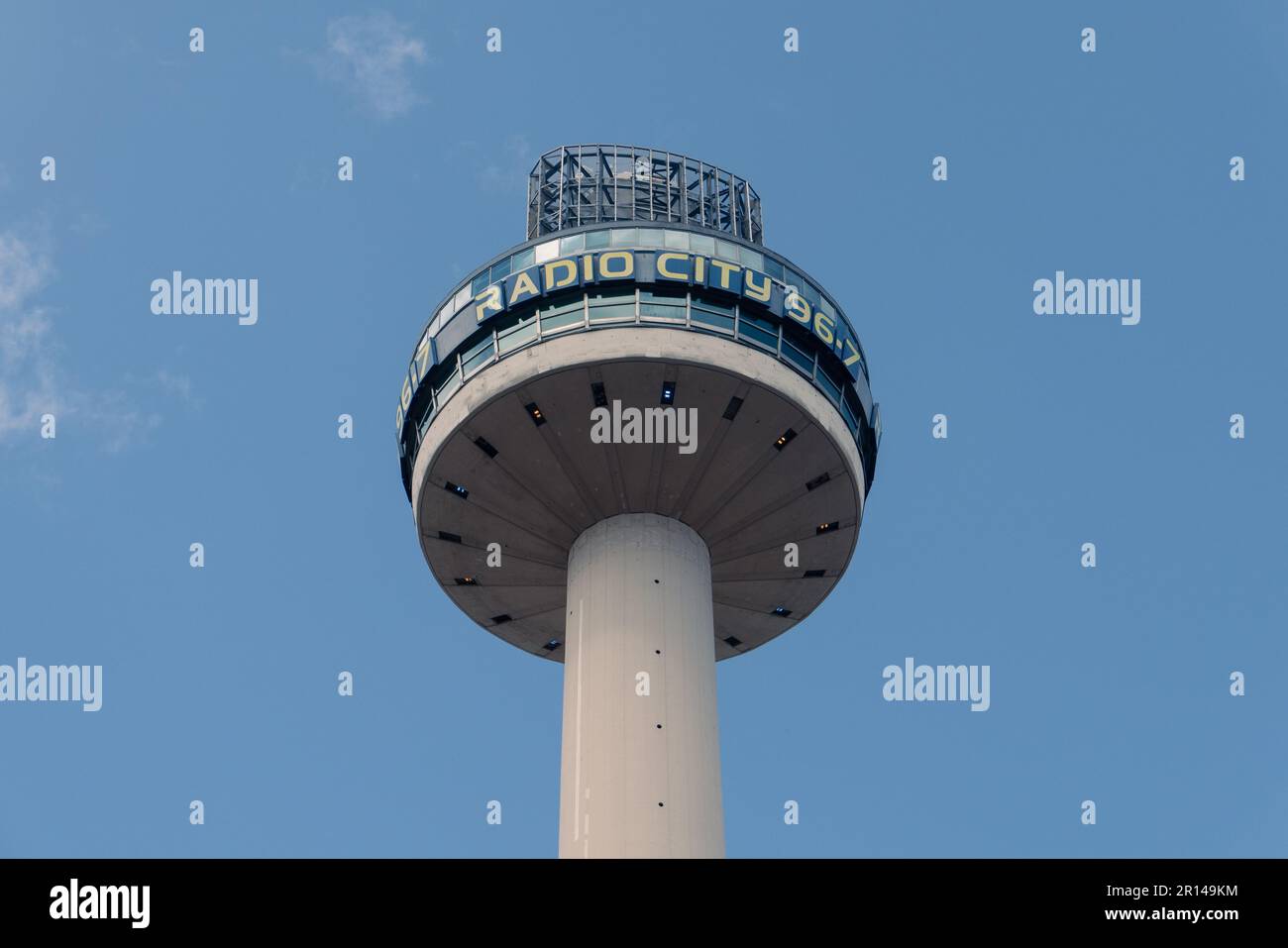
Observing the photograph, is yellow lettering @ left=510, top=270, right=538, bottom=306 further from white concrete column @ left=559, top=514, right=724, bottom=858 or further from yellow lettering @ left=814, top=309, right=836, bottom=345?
yellow lettering @ left=814, top=309, right=836, bottom=345

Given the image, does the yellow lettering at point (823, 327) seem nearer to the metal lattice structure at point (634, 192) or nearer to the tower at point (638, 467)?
the tower at point (638, 467)

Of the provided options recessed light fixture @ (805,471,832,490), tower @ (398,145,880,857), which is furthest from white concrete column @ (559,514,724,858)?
recessed light fixture @ (805,471,832,490)

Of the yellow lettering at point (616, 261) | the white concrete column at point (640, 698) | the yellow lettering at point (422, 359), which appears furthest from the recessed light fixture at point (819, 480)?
the yellow lettering at point (422, 359)

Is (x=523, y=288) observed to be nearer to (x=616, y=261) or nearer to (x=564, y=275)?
(x=564, y=275)

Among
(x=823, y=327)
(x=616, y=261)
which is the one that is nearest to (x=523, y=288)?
(x=616, y=261)
